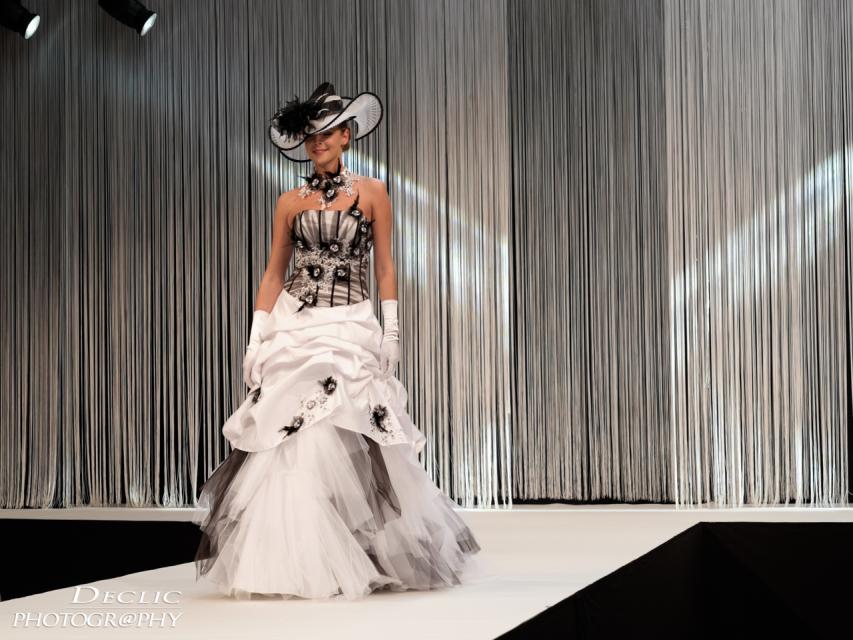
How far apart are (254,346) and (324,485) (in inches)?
20.0

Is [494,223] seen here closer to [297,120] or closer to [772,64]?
[772,64]

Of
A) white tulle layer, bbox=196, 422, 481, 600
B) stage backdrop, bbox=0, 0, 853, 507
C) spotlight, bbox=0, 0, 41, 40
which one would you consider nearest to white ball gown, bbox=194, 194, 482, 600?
white tulle layer, bbox=196, 422, 481, 600

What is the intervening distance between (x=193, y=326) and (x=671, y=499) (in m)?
2.71

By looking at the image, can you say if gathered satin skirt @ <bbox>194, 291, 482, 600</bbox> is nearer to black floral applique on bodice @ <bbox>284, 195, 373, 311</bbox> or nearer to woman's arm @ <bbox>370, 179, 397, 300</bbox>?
black floral applique on bodice @ <bbox>284, 195, 373, 311</bbox>

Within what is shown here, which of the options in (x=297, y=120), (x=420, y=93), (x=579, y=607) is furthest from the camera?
(x=420, y=93)

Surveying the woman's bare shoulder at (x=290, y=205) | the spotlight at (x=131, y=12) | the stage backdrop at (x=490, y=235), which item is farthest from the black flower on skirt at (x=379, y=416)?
the spotlight at (x=131, y=12)

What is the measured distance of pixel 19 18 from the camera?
20.9 ft

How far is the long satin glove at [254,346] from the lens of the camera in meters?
2.96

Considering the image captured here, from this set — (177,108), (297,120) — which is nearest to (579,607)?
(297,120)

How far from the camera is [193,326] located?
637 cm

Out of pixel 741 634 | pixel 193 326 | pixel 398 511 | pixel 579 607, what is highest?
pixel 193 326

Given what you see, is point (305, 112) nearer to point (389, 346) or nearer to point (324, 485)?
point (389, 346)

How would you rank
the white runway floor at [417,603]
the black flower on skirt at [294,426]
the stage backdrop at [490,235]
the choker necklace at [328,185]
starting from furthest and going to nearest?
the stage backdrop at [490,235]
the choker necklace at [328,185]
the black flower on skirt at [294,426]
the white runway floor at [417,603]

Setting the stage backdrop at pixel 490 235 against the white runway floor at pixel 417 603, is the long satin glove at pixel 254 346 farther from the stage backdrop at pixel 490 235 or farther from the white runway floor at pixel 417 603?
the stage backdrop at pixel 490 235
